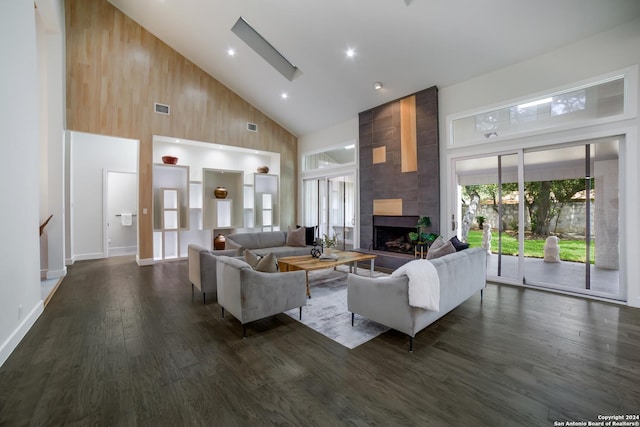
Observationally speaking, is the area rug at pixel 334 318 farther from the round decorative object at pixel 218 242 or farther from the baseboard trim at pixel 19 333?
the round decorative object at pixel 218 242

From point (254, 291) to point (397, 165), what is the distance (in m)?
4.46

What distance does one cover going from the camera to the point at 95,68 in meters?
5.69

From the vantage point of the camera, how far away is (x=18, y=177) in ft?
8.67

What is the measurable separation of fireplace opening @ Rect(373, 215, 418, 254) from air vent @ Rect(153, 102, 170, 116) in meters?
5.71

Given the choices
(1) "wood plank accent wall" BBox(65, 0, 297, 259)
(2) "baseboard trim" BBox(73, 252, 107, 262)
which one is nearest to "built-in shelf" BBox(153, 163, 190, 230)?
(1) "wood plank accent wall" BBox(65, 0, 297, 259)

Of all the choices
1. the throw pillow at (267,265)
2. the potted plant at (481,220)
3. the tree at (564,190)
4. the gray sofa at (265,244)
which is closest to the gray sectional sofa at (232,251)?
the gray sofa at (265,244)

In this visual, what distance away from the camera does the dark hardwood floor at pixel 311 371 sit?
5.65ft

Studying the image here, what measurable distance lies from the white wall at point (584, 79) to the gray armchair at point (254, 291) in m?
4.15

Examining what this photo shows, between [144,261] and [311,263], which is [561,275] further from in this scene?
[144,261]

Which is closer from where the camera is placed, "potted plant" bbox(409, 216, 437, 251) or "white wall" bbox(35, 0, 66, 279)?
"white wall" bbox(35, 0, 66, 279)

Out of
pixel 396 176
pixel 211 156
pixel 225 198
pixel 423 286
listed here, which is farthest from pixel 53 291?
pixel 396 176

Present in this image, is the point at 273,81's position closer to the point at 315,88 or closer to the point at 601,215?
the point at 315,88

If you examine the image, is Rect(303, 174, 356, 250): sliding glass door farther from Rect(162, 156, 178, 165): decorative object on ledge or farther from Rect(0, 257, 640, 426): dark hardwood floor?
Rect(0, 257, 640, 426): dark hardwood floor

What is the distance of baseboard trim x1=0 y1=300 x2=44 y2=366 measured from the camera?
2301 mm
